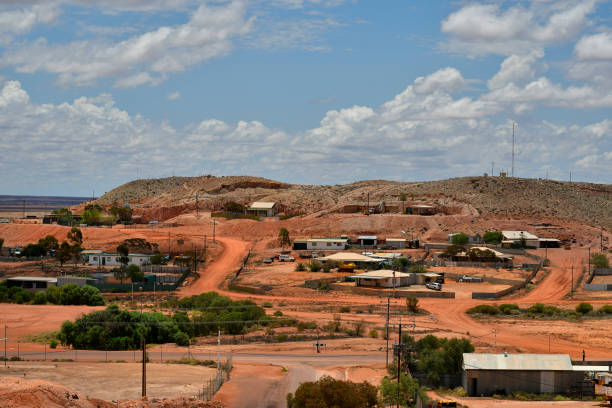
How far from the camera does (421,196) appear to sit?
137 meters

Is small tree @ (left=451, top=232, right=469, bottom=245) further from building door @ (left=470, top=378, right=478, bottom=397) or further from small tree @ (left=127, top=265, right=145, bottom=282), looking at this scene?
building door @ (left=470, top=378, right=478, bottom=397)

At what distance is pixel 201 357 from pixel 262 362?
13.5ft

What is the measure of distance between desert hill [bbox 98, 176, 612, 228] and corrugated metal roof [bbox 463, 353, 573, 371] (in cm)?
8464

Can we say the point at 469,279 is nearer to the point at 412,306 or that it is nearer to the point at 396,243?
the point at 412,306

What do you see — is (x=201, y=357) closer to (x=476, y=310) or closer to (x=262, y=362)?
(x=262, y=362)

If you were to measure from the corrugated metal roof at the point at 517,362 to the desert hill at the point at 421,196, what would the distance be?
278 ft

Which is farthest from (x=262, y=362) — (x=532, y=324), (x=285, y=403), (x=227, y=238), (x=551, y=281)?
(x=227, y=238)

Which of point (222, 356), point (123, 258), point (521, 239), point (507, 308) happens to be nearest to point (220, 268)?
point (123, 258)

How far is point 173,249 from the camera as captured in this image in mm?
95500

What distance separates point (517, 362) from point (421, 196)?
100973 mm

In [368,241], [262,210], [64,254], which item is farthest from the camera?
[262,210]

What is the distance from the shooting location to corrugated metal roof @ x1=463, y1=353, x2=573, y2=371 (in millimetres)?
36719

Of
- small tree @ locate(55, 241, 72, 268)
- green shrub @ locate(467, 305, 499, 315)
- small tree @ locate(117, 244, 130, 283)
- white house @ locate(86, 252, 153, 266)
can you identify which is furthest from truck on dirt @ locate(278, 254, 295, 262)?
green shrub @ locate(467, 305, 499, 315)

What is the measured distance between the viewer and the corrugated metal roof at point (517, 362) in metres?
36.7
